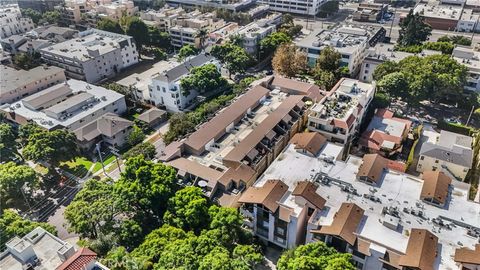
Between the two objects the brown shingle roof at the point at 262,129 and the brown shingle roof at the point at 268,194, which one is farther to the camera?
the brown shingle roof at the point at 262,129

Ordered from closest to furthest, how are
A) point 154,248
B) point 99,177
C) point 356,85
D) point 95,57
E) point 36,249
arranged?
point 36,249 → point 154,248 → point 99,177 → point 356,85 → point 95,57

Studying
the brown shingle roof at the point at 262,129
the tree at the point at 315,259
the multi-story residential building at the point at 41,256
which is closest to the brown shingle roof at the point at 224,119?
the brown shingle roof at the point at 262,129

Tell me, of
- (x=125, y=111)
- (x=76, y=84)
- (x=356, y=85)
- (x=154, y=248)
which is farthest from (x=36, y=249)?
(x=356, y=85)

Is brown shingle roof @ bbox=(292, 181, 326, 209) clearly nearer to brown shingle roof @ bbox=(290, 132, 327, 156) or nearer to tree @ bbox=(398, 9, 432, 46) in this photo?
brown shingle roof @ bbox=(290, 132, 327, 156)

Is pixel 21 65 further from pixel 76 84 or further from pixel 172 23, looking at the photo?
pixel 172 23

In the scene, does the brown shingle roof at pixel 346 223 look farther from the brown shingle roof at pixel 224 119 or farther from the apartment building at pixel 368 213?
the brown shingle roof at pixel 224 119
